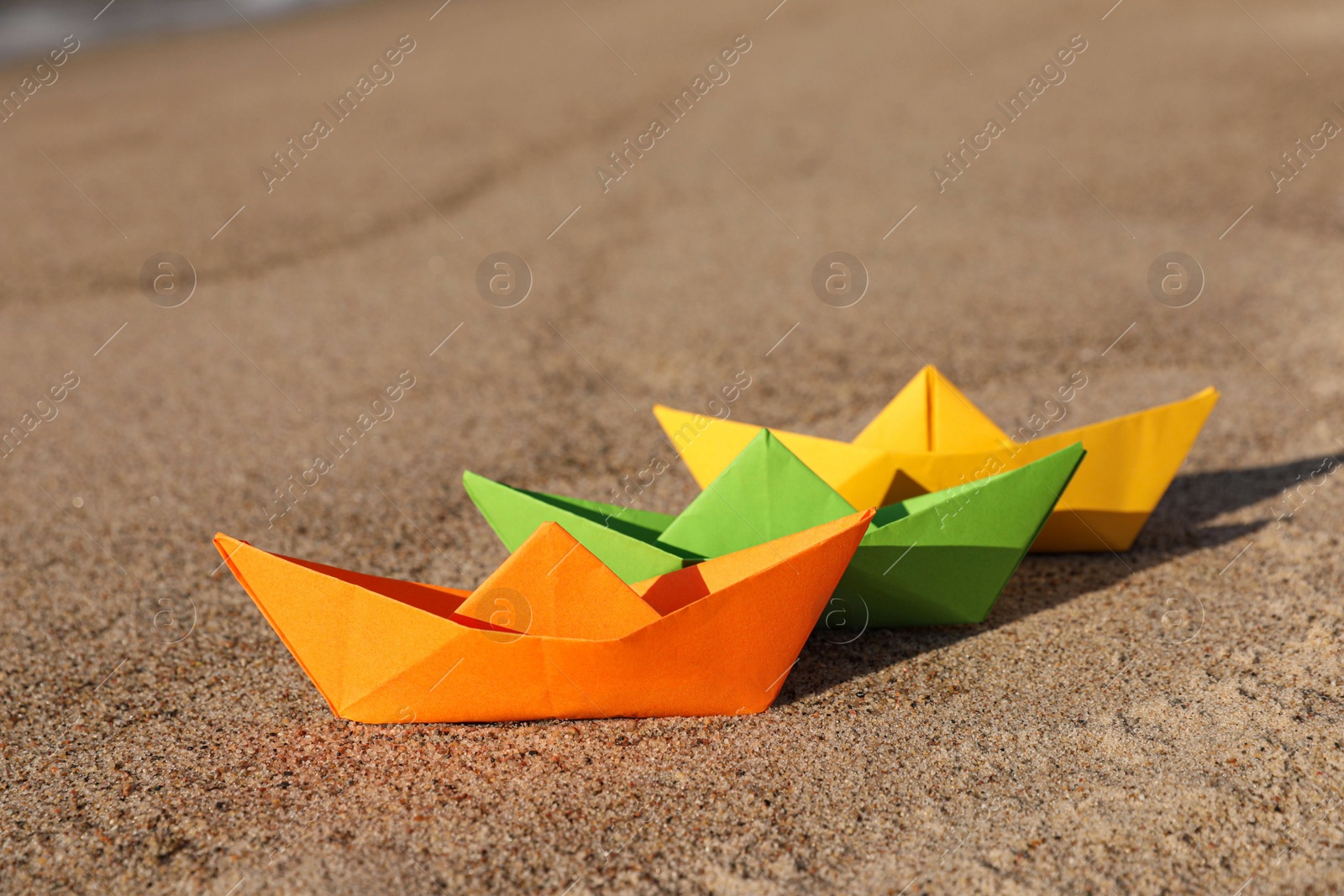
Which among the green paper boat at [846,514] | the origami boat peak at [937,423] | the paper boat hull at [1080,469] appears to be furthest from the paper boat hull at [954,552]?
the origami boat peak at [937,423]

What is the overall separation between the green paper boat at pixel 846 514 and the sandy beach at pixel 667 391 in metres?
0.16

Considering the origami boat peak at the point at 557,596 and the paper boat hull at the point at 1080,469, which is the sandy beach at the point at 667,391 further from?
the origami boat peak at the point at 557,596

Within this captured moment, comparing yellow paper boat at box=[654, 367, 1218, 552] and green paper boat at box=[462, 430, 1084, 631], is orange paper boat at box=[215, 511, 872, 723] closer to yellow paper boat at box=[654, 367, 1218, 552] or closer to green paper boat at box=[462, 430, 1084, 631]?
green paper boat at box=[462, 430, 1084, 631]

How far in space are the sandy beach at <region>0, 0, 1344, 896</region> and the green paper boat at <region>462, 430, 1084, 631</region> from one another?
16 cm

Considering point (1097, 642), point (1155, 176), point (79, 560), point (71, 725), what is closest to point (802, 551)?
point (1097, 642)

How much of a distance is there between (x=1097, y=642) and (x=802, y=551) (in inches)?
33.1

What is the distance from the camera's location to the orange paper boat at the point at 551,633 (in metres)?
1.86

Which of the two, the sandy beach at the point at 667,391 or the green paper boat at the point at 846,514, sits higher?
the green paper boat at the point at 846,514

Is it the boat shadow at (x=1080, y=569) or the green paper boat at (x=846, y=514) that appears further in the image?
the boat shadow at (x=1080, y=569)

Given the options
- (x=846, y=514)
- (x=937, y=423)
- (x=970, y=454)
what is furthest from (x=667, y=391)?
(x=846, y=514)

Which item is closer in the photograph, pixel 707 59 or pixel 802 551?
pixel 802 551

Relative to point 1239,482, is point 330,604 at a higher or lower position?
higher

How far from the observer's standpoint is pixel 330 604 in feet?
6.16

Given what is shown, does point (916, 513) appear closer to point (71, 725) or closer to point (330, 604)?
point (330, 604)
